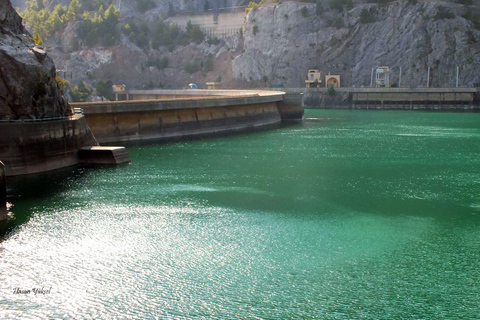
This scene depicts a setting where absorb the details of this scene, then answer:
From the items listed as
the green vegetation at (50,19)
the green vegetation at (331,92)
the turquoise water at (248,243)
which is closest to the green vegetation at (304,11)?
the green vegetation at (331,92)

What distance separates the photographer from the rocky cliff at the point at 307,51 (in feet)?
367

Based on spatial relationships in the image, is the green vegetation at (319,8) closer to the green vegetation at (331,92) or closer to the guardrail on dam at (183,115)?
the green vegetation at (331,92)

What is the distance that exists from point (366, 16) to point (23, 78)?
348 ft

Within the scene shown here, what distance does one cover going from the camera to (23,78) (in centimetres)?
3034

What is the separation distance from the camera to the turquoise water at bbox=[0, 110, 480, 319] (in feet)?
46.9

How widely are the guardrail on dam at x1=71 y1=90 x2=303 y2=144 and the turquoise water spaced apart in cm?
1007

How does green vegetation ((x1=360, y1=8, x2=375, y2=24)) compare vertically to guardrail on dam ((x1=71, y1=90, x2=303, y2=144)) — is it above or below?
above

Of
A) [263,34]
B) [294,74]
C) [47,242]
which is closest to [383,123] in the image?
[47,242]

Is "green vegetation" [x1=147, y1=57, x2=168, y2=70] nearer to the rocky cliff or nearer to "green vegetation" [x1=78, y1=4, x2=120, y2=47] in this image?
the rocky cliff

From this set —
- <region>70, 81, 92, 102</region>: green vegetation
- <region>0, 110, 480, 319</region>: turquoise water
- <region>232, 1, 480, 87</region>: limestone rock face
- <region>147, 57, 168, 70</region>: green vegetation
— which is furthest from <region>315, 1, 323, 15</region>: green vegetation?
<region>0, 110, 480, 319</region>: turquoise water

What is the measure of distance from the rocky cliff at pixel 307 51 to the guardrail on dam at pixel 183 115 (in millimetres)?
55780

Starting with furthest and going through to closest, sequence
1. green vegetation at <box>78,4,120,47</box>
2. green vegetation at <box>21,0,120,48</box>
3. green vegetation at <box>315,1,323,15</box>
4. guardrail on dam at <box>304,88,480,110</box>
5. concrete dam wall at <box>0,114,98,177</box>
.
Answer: green vegetation at <box>21,0,120,48</box>
green vegetation at <box>78,4,120,47</box>
green vegetation at <box>315,1,323,15</box>
guardrail on dam at <box>304,88,480,110</box>
concrete dam wall at <box>0,114,98,177</box>

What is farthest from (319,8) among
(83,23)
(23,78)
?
(23,78)

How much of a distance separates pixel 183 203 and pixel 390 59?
103 m
